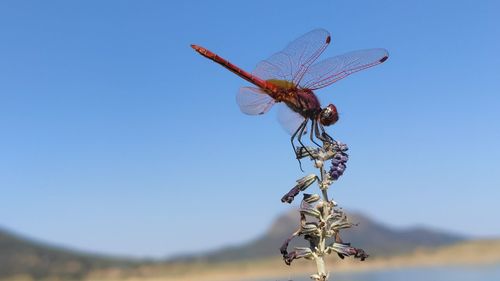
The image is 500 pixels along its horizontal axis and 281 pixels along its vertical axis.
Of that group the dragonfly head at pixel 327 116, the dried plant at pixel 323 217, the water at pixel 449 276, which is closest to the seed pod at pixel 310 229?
the dried plant at pixel 323 217

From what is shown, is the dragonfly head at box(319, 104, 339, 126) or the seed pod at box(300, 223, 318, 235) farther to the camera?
the dragonfly head at box(319, 104, 339, 126)

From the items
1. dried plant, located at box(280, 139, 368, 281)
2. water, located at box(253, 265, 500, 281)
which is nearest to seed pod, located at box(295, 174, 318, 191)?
dried plant, located at box(280, 139, 368, 281)

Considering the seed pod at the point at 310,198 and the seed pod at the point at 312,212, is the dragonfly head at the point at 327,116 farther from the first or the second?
the seed pod at the point at 312,212

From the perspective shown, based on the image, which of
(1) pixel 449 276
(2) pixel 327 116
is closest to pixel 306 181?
(2) pixel 327 116

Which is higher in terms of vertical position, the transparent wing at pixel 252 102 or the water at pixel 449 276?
the water at pixel 449 276

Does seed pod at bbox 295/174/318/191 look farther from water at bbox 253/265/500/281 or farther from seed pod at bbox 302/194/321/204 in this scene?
water at bbox 253/265/500/281

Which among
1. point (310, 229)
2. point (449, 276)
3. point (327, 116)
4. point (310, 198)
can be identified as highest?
point (449, 276)

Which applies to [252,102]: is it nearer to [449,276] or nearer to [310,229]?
[310,229]

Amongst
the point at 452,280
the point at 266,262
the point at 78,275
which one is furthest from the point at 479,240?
A: the point at 78,275
